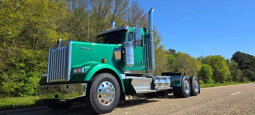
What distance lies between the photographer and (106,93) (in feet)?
18.1

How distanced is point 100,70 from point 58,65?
115cm

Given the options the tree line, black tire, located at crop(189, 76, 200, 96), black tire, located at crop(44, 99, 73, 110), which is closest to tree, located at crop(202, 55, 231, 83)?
the tree line

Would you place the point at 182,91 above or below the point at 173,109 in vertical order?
above

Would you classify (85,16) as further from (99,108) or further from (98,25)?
(99,108)

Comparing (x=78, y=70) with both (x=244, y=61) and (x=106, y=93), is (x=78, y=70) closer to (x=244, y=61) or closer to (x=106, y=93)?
(x=106, y=93)

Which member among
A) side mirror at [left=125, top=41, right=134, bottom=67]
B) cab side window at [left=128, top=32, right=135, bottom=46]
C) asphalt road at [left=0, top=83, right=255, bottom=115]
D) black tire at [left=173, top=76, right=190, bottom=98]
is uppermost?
cab side window at [left=128, top=32, right=135, bottom=46]

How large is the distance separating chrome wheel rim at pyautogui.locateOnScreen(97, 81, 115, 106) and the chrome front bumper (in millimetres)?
449

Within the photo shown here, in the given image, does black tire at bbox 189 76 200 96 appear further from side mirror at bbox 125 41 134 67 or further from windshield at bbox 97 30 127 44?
windshield at bbox 97 30 127 44

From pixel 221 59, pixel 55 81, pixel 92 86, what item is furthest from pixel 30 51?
pixel 221 59

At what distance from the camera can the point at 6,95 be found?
13398 millimetres

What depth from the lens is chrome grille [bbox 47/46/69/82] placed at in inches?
217

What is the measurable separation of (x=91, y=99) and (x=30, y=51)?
10.3m

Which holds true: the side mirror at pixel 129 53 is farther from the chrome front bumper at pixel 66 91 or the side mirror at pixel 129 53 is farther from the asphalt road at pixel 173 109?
the chrome front bumper at pixel 66 91

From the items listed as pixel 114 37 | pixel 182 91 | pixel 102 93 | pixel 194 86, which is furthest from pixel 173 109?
pixel 194 86
